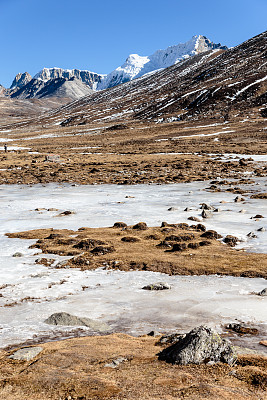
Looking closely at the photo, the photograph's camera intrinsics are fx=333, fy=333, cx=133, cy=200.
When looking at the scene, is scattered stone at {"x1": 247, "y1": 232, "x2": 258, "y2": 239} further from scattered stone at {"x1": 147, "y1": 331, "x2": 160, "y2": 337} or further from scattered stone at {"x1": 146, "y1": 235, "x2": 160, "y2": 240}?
scattered stone at {"x1": 147, "y1": 331, "x2": 160, "y2": 337}

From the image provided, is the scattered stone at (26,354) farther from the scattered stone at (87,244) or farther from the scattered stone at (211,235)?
the scattered stone at (211,235)

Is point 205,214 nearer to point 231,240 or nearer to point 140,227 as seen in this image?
point 140,227

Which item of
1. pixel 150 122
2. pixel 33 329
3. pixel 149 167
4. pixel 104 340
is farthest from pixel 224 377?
pixel 150 122

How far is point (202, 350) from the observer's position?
265 inches

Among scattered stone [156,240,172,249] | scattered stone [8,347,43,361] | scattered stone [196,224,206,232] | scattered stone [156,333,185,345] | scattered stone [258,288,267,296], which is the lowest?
scattered stone [258,288,267,296]

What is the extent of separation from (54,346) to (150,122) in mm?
156249

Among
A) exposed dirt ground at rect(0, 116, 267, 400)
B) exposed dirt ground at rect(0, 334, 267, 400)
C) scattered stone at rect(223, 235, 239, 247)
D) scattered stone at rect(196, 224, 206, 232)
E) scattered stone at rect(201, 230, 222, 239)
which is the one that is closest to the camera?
exposed dirt ground at rect(0, 334, 267, 400)

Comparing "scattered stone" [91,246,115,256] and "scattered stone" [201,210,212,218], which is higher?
"scattered stone" [201,210,212,218]

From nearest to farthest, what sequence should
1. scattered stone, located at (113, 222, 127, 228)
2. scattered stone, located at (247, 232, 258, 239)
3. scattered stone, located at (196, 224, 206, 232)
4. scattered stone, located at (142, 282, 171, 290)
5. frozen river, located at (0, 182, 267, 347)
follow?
frozen river, located at (0, 182, 267, 347) < scattered stone, located at (142, 282, 171, 290) < scattered stone, located at (247, 232, 258, 239) < scattered stone, located at (196, 224, 206, 232) < scattered stone, located at (113, 222, 127, 228)

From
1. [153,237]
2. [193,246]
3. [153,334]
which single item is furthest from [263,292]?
[153,237]

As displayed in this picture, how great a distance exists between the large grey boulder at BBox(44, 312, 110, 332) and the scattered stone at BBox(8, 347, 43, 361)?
1.69 metres

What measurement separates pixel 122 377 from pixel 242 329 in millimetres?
3880

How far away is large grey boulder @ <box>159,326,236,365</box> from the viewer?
21.9 feet

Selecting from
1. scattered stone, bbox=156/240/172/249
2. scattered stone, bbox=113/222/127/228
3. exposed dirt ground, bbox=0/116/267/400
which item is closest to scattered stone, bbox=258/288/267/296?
exposed dirt ground, bbox=0/116/267/400
